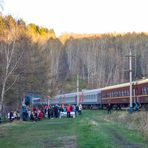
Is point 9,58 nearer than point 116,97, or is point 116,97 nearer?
point 9,58

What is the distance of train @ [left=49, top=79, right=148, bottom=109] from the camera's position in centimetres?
4738

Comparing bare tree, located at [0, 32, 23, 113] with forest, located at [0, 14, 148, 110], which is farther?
forest, located at [0, 14, 148, 110]

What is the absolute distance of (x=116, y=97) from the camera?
2274 inches

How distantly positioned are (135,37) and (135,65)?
27.6 metres

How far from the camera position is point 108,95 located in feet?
205

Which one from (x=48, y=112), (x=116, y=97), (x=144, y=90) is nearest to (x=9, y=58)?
(x=48, y=112)

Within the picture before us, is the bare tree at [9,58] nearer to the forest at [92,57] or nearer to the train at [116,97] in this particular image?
the train at [116,97]

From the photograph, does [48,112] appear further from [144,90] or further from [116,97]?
[116,97]

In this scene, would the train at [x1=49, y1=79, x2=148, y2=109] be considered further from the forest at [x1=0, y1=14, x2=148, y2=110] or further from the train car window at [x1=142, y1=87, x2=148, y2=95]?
the forest at [x1=0, y1=14, x2=148, y2=110]

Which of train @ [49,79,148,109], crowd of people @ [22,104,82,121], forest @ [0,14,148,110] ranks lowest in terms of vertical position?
crowd of people @ [22,104,82,121]

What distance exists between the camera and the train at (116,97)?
47375mm

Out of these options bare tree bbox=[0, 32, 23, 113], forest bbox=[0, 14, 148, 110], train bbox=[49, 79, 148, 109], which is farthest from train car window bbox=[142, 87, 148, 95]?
forest bbox=[0, 14, 148, 110]

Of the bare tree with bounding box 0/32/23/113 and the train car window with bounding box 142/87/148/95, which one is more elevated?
the bare tree with bounding box 0/32/23/113

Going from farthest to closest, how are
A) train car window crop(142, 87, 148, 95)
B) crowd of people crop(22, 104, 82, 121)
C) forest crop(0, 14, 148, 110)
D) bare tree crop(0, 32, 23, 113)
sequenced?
forest crop(0, 14, 148, 110)
train car window crop(142, 87, 148, 95)
crowd of people crop(22, 104, 82, 121)
bare tree crop(0, 32, 23, 113)
